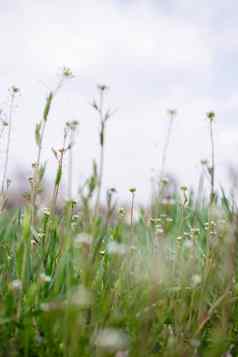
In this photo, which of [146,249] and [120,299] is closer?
[120,299]

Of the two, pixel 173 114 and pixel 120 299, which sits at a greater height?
pixel 173 114

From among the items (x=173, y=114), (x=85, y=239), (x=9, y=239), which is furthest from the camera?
(x=173, y=114)

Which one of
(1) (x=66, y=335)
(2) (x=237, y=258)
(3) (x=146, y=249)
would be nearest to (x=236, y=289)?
(2) (x=237, y=258)

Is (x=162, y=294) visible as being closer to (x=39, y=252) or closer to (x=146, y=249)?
(x=39, y=252)

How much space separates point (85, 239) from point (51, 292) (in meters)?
0.47

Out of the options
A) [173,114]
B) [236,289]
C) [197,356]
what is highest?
[173,114]

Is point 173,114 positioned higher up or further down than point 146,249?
higher up

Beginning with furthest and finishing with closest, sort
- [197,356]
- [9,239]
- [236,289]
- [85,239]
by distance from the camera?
[9,239] < [236,289] < [197,356] < [85,239]

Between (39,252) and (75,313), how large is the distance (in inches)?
36.4

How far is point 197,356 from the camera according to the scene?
5.59 ft

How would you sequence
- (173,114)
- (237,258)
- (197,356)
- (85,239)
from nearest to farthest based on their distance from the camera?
(85,239) < (197,356) < (237,258) < (173,114)

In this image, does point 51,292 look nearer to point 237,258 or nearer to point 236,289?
point 236,289

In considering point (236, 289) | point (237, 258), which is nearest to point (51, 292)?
point (236, 289)

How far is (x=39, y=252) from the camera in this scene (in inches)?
79.8
